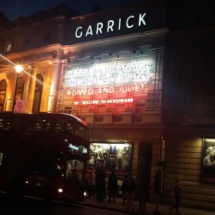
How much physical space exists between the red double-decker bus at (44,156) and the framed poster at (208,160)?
8.30 meters

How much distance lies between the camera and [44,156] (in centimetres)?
1930

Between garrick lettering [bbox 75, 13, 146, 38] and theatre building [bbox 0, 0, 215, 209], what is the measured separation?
83 millimetres

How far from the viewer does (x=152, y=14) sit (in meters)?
29.4

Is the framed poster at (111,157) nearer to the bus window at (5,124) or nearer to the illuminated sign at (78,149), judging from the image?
the illuminated sign at (78,149)

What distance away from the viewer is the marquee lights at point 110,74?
28469 mm

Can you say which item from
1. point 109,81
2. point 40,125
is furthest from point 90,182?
point 109,81

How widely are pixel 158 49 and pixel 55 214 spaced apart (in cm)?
1716

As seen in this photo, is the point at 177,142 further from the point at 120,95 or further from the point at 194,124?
the point at 120,95

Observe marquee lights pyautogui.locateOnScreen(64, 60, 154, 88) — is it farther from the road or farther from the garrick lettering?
the road

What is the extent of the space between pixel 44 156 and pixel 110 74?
12581mm

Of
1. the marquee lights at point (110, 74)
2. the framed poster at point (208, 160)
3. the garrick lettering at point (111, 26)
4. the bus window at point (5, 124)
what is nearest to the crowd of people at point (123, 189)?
the framed poster at point (208, 160)

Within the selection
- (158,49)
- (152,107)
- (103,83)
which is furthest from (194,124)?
(103,83)

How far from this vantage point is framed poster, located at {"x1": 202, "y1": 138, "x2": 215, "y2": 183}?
80.2 feet

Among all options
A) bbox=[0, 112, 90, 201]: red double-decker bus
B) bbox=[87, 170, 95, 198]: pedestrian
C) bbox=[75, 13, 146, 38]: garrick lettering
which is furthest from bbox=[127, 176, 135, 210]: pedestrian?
bbox=[75, 13, 146, 38]: garrick lettering
